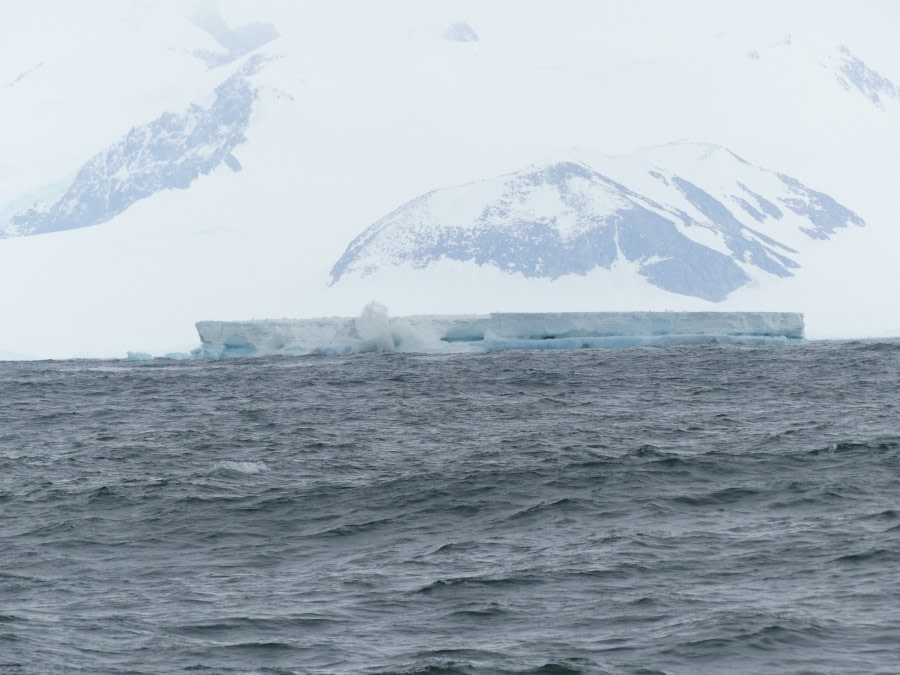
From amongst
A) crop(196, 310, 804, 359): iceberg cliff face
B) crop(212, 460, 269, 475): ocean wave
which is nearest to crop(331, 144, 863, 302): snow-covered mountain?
crop(196, 310, 804, 359): iceberg cliff face

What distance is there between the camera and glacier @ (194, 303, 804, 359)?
68.5 m

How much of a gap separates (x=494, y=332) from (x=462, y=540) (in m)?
53.0

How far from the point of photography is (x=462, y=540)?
1697 cm

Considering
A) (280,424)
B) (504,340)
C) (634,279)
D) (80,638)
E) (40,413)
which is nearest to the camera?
(80,638)

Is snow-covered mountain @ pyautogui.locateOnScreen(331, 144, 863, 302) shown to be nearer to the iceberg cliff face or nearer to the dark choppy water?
the iceberg cliff face

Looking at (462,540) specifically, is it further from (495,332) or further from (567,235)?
(567,235)

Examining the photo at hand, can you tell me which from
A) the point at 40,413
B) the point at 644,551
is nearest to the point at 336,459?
the point at 644,551

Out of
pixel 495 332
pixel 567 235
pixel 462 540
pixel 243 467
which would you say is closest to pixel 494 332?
pixel 495 332

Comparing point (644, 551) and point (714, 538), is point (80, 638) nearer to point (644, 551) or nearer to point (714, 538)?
point (644, 551)

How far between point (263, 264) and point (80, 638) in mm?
174245

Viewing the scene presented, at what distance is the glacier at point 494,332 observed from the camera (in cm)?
6850

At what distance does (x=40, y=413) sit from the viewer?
1449 inches

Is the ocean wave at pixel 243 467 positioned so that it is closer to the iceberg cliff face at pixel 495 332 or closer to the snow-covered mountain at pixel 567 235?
the iceberg cliff face at pixel 495 332

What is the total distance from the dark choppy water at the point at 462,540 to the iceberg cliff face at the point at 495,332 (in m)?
34.5
